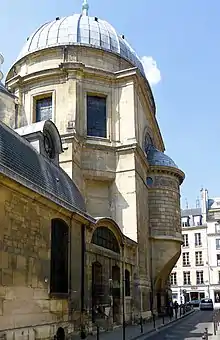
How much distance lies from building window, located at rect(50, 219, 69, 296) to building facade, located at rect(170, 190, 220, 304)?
4589cm

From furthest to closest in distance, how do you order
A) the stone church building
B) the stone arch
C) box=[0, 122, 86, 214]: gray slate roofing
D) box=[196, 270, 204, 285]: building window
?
1. box=[196, 270, 204, 285]: building window
2. the stone arch
3. the stone church building
4. box=[0, 122, 86, 214]: gray slate roofing

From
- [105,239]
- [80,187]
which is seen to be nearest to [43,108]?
Answer: [80,187]

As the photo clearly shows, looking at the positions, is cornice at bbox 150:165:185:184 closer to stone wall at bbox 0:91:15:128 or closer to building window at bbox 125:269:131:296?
building window at bbox 125:269:131:296

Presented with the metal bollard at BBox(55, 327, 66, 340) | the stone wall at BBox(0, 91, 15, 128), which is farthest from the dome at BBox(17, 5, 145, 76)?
the metal bollard at BBox(55, 327, 66, 340)

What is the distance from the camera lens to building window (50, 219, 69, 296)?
14.8m

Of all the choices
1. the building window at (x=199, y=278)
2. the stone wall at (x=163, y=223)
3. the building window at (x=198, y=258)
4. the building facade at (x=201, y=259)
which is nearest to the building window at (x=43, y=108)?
the stone wall at (x=163, y=223)

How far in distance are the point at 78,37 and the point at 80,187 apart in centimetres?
1059

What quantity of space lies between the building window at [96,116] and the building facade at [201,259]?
35.7 m

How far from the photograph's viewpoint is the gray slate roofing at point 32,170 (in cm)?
1273

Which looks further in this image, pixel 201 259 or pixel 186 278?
pixel 186 278

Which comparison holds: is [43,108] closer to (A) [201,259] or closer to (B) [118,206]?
(B) [118,206]

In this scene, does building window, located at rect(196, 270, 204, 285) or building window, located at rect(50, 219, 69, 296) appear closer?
building window, located at rect(50, 219, 69, 296)

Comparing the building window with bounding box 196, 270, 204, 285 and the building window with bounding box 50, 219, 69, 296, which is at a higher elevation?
the building window with bounding box 50, 219, 69, 296

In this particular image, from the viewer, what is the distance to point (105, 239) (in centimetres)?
1998
